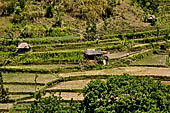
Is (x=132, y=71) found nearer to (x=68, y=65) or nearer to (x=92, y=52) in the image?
(x=92, y=52)

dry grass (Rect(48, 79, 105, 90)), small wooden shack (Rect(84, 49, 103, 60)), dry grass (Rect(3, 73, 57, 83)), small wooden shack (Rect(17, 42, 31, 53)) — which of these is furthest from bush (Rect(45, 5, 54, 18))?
dry grass (Rect(48, 79, 105, 90))

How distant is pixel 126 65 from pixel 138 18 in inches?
429

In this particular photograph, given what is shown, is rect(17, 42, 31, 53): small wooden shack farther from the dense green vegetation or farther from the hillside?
the dense green vegetation

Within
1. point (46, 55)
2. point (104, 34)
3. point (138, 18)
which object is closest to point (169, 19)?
point (138, 18)

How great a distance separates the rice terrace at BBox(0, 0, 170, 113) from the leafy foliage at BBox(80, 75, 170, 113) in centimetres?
5

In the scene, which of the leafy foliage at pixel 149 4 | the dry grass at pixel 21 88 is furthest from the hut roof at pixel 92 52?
the leafy foliage at pixel 149 4

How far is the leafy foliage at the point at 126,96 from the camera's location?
1496 centimetres

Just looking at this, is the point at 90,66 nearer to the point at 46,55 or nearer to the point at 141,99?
the point at 46,55

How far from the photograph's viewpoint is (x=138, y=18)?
120 feet

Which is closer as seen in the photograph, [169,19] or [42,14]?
[42,14]

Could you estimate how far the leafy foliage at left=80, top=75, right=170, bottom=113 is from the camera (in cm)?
1496

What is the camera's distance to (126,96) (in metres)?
15.5

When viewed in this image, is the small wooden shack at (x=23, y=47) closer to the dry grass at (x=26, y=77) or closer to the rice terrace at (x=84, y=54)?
the rice terrace at (x=84, y=54)

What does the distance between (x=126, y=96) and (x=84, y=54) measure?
13038mm
